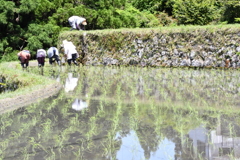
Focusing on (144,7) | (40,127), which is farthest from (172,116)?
(144,7)

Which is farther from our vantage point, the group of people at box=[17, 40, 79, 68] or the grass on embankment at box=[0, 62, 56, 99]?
the group of people at box=[17, 40, 79, 68]

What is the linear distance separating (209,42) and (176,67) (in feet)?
5.63

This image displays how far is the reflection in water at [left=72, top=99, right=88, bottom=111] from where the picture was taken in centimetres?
726

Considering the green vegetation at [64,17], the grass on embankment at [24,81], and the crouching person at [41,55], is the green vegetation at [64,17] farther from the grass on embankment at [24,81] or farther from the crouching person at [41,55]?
the grass on embankment at [24,81]

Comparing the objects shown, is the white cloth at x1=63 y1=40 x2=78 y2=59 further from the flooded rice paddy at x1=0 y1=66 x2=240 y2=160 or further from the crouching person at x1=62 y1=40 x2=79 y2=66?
the flooded rice paddy at x1=0 y1=66 x2=240 y2=160

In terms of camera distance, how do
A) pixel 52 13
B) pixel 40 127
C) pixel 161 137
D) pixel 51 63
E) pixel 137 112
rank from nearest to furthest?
pixel 161 137 < pixel 40 127 < pixel 137 112 < pixel 51 63 < pixel 52 13

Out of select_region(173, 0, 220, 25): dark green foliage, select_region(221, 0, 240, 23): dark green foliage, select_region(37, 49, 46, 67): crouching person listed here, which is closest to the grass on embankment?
select_region(37, 49, 46, 67): crouching person

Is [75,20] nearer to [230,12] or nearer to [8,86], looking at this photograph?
[8,86]

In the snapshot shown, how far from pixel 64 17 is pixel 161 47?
9.87 m

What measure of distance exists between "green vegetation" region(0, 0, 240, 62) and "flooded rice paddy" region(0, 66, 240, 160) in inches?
535

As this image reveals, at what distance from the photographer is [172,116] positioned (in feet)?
20.6

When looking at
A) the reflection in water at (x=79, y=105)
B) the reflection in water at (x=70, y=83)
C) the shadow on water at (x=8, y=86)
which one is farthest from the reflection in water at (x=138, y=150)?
the shadow on water at (x=8, y=86)

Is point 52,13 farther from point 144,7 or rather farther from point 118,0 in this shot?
point 144,7

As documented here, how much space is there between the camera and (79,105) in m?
7.57
